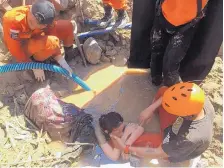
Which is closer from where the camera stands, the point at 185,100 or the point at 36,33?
the point at 185,100

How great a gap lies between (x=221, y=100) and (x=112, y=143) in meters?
1.62

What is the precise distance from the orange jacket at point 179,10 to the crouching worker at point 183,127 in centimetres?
72

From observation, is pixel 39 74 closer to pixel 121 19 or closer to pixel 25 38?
pixel 25 38

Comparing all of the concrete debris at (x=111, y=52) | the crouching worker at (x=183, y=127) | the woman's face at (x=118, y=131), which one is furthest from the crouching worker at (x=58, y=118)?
the concrete debris at (x=111, y=52)

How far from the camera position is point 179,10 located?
13.5 feet

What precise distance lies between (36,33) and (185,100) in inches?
82.5

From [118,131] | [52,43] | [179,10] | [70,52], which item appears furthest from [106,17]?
[118,131]

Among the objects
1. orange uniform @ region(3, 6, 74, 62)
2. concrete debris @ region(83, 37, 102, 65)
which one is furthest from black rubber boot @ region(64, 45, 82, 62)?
orange uniform @ region(3, 6, 74, 62)

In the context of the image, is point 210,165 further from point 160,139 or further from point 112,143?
point 112,143

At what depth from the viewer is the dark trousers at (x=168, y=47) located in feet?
14.7

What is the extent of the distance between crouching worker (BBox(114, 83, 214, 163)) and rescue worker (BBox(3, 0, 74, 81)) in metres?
1.44

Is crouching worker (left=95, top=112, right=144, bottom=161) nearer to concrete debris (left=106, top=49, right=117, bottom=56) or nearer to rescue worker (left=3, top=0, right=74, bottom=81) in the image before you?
rescue worker (left=3, top=0, right=74, bottom=81)

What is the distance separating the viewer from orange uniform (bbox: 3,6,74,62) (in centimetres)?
465

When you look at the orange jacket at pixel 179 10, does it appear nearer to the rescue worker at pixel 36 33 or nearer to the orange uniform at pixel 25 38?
the rescue worker at pixel 36 33
